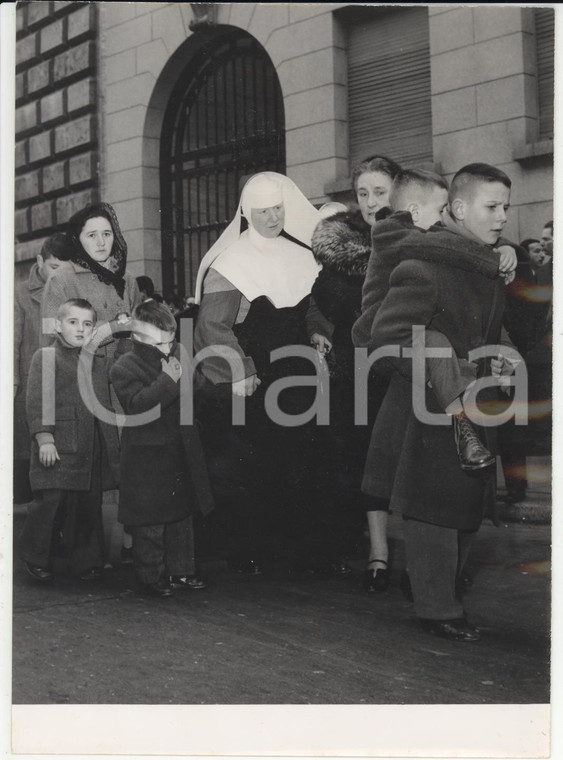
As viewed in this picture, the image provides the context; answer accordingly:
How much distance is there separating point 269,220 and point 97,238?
28.6 inches

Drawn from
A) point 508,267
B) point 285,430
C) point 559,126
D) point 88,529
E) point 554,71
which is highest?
A: point 554,71

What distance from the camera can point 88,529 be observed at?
14.0 feet

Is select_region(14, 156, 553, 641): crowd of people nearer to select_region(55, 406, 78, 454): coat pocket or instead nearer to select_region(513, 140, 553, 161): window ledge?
Answer: select_region(55, 406, 78, 454): coat pocket

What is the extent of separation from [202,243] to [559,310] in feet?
4.73

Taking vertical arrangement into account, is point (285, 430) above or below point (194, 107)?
below

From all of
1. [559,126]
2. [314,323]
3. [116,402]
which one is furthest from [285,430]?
[559,126]

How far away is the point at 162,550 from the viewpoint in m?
4.06

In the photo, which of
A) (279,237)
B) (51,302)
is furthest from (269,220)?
(51,302)

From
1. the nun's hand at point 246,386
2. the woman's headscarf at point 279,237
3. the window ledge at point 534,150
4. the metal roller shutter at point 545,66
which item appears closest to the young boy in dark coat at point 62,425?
the nun's hand at point 246,386

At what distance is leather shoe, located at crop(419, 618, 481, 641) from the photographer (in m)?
3.47

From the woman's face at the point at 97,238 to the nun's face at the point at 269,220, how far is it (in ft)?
2.01

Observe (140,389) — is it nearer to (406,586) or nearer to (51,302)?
(51,302)
